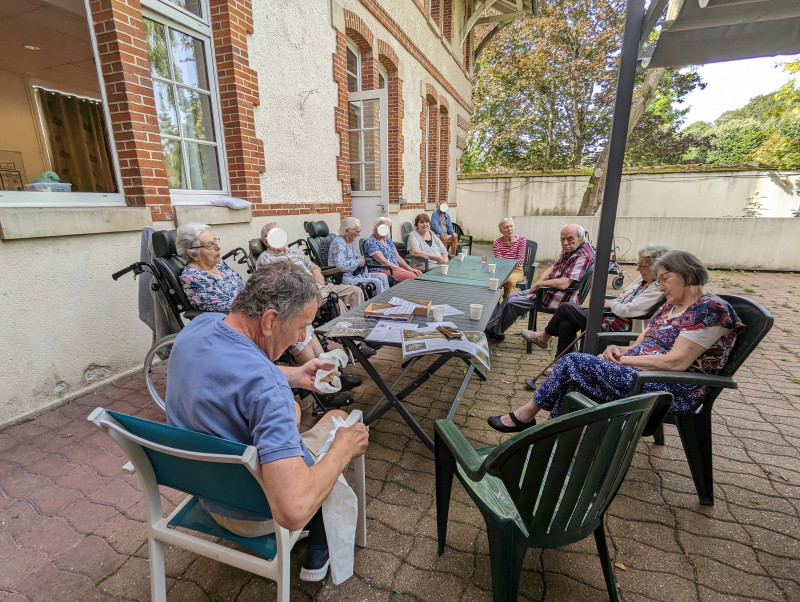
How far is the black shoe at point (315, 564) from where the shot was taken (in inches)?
54.3

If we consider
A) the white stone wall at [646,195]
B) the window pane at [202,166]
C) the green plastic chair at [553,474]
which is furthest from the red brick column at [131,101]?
the white stone wall at [646,195]

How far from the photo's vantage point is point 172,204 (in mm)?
3361

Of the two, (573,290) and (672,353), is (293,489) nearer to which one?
(672,353)

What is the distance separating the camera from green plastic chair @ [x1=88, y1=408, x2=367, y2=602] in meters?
0.88

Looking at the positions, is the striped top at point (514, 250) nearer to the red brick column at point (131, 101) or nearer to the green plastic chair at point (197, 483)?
the red brick column at point (131, 101)

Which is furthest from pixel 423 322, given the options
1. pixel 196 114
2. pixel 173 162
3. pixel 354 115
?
pixel 354 115

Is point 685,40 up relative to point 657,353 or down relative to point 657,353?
up

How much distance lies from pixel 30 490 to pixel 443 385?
2.43 meters

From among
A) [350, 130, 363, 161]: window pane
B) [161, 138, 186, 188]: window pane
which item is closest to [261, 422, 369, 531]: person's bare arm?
[161, 138, 186, 188]: window pane

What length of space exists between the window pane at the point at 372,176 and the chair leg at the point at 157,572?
6.38 meters

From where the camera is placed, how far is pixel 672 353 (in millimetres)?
1788

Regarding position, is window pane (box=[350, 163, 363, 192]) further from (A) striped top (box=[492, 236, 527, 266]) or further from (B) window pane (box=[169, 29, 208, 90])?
(B) window pane (box=[169, 29, 208, 90])

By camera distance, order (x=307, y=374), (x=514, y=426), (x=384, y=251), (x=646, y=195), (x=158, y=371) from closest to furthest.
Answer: (x=307, y=374), (x=514, y=426), (x=158, y=371), (x=384, y=251), (x=646, y=195)

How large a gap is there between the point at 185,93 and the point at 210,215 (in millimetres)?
1165
